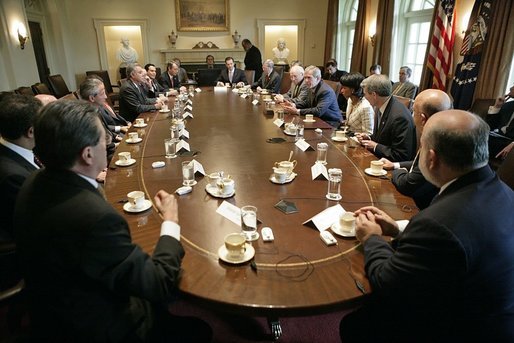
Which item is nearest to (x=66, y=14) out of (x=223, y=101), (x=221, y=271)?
(x=223, y=101)

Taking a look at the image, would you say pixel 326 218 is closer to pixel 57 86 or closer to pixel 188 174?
pixel 188 174

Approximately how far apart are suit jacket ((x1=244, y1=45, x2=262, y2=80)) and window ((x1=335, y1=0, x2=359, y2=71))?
101 inches

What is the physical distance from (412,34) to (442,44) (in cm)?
154

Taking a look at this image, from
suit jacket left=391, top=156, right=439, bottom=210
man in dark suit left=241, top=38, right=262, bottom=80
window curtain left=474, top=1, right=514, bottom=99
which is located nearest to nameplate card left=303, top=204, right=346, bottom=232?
suit jacket left=391, top=156, right=439, bottom=210

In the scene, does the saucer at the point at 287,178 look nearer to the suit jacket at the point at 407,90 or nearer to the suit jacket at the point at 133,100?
the suit jacket at the point at 133,100

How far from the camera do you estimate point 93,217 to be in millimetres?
961

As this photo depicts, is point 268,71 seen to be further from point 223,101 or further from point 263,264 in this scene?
point 263,264

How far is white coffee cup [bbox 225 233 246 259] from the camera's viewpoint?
1.21 meters

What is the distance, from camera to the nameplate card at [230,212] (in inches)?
59.6

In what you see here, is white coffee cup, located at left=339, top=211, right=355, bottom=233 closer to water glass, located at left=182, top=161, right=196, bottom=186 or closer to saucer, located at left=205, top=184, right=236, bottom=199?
saucer, located at left=205, top=184, right=236, bottom=199

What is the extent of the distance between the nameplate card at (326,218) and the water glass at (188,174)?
732 mm

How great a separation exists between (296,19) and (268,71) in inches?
166

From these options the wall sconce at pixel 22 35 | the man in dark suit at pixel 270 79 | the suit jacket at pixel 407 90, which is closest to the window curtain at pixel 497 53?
the suit jacket at pixel 407 90

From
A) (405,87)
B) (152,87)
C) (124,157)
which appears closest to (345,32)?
(405,87)
